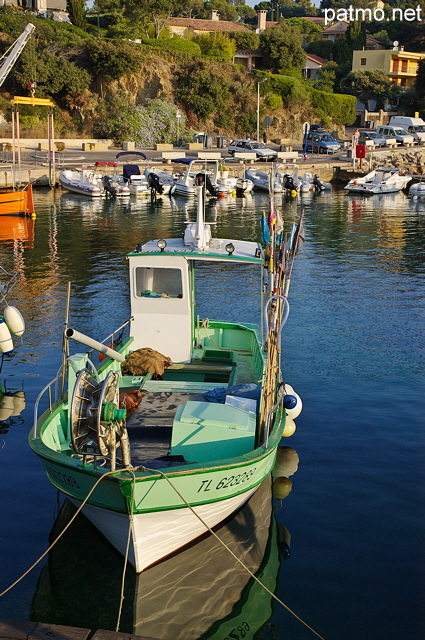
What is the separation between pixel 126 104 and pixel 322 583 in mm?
70477

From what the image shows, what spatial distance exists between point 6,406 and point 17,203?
29000 millimetres

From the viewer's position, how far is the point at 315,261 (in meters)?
32.9

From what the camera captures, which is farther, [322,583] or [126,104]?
[126,104]

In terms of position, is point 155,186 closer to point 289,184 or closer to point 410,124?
point 289,184

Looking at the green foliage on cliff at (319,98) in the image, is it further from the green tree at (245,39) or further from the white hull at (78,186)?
the white hull at (78,186)

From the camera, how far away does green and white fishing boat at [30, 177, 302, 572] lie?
30.8 ft

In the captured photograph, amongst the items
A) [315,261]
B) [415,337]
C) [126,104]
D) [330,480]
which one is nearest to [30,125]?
[126,104]

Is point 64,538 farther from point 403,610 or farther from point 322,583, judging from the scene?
point 403,610

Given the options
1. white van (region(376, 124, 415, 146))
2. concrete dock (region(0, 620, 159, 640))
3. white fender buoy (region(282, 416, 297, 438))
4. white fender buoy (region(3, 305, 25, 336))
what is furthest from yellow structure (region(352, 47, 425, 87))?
concrete dock (region(0, 620, 159, 640))

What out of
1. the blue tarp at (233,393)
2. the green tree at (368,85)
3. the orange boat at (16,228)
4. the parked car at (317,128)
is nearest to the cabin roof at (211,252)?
the blue tarp at (233,393)

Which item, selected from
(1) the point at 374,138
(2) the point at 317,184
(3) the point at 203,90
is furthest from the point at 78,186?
(1) the point at 374,138

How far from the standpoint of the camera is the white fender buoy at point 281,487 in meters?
12.5

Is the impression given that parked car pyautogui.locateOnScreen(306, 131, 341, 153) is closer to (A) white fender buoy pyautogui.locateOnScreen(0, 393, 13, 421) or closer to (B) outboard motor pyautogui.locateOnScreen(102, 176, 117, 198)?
(B) outboard motor pyautogui.locateOnScreen(102, 176, 117, 198)

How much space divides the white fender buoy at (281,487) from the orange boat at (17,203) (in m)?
33.3
